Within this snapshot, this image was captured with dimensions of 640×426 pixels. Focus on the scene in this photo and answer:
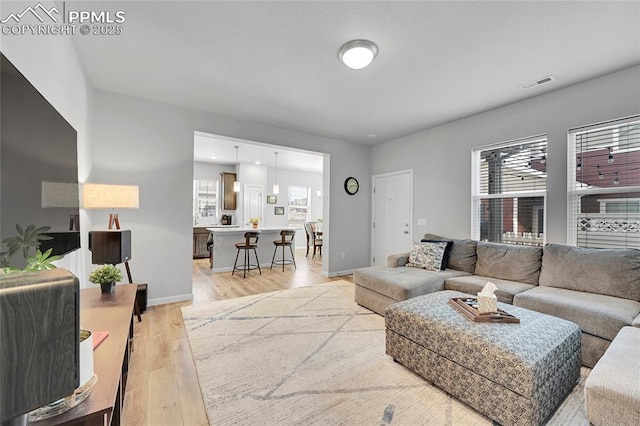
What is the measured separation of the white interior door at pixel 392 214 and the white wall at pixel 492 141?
0.54 feet

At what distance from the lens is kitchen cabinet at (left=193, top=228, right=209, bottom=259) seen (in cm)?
724

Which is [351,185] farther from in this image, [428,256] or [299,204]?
[299,204]

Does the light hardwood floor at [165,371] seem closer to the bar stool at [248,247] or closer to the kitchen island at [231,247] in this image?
the bar stool at [248,247]

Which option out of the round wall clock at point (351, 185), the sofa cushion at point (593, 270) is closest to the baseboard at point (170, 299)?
the round wall clock at point (351, 185)

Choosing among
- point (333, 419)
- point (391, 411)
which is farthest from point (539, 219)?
point (333, 419)

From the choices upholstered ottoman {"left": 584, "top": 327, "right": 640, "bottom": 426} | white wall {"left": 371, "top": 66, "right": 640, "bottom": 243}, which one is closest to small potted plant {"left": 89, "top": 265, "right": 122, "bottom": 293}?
upholstered ottoman {"left": 584, "top": 327, "right": 640, "bottom": 426}

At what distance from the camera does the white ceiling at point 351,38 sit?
6.54 ft

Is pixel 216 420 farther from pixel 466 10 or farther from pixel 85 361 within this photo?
pixel 466 10

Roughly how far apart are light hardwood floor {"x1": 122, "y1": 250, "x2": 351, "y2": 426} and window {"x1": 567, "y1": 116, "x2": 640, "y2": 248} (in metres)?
4.10

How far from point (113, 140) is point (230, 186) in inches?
193

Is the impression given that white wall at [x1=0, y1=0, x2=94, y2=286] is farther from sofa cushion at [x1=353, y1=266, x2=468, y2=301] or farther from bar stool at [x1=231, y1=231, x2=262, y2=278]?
sofa cushion at [x1=353, y1=266, x2=468, y2=301]

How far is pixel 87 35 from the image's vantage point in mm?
2293

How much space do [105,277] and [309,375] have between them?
1.83 metres

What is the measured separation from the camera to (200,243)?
→ 7.30 m
